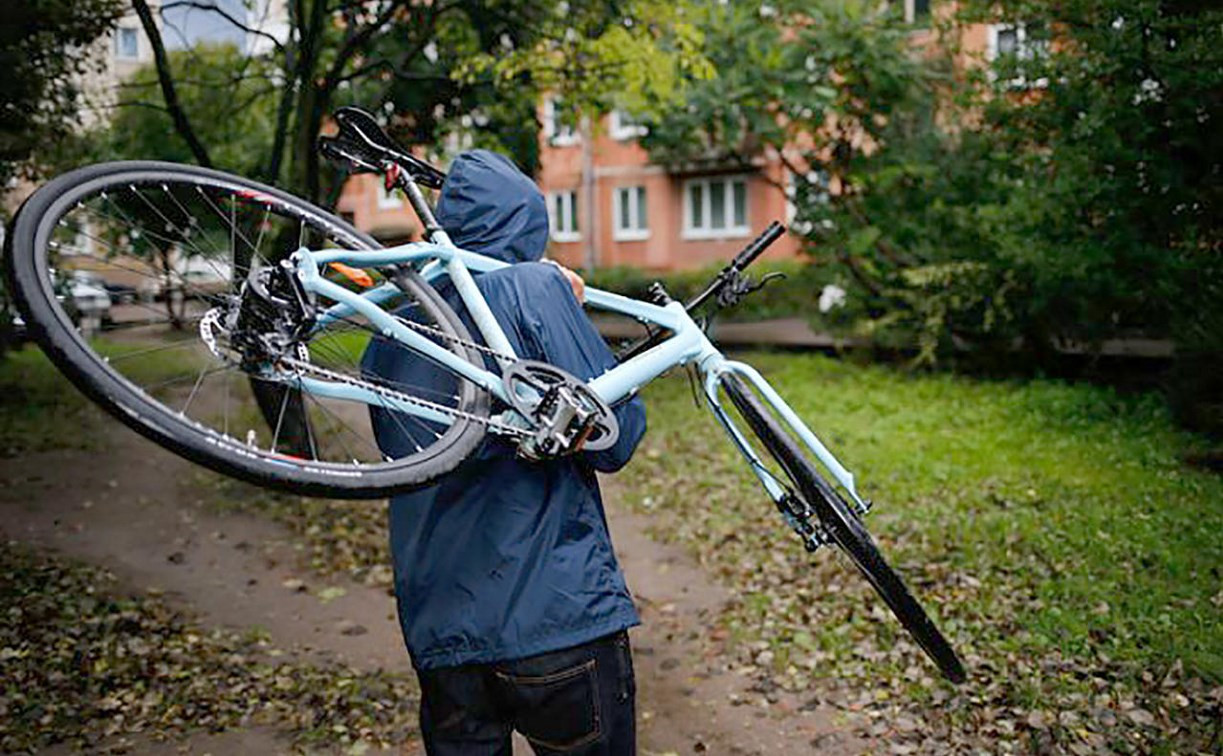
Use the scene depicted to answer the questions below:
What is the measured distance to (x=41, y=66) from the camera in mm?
7461

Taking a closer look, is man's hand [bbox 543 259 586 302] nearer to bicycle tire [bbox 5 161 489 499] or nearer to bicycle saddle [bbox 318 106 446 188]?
bicycle tire [bbox 5 161 489 499]

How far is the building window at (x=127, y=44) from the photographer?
861 centimetres

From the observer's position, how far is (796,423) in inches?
145

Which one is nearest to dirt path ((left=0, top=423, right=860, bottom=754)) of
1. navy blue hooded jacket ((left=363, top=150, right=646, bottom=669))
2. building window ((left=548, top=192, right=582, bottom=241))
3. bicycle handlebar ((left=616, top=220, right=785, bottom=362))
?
bicycle handlebar ((left=616, top=220, right=785, bottom=362))

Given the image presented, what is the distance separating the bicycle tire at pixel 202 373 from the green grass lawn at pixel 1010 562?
366cm

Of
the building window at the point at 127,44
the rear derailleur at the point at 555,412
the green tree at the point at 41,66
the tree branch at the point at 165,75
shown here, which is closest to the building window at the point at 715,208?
the building window at the point at 127,44

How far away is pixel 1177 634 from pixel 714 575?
124 inches

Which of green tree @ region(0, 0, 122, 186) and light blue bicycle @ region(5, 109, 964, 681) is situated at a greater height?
green tree @ region(0, 0, 122, 186)

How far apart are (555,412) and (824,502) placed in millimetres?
1244

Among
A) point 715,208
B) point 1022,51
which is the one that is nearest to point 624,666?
point 1022,51

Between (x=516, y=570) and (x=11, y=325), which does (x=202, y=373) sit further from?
(x=516, y=570)

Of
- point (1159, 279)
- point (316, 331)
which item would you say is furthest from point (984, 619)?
point (1159, 279)

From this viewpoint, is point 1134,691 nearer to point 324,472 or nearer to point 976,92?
point 324,472

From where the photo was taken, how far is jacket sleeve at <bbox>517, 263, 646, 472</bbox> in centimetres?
285
